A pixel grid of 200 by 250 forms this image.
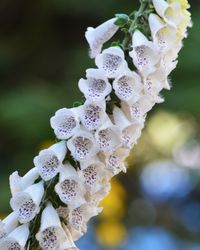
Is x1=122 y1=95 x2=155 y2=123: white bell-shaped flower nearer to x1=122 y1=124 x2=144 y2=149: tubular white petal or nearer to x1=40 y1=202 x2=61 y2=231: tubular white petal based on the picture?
x1=122 y1=124 x2=144 y2=149: tubular white petal

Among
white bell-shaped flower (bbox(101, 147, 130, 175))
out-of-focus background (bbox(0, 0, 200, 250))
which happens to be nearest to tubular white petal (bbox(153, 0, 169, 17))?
white bell-shaped flower (bbox(101, 147, 130, 175))

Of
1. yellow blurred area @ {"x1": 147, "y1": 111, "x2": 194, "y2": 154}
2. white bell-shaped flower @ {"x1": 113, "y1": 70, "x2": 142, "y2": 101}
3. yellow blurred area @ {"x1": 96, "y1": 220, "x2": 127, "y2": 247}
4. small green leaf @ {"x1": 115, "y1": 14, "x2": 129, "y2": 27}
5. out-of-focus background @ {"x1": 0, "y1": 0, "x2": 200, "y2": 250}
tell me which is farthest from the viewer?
yellow blurred area @ {"x1": 147, "y1": 111, "x2": 194, "y2": 154}

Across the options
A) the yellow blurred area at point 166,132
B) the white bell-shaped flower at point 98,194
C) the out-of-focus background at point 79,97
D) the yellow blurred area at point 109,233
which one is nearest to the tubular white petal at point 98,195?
the white bell-shaped flower at point 98,194

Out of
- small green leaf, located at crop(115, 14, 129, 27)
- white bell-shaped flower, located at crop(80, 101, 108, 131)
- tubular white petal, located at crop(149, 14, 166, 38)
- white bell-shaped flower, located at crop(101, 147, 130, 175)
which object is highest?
small green leaf, located at crop(115, 14, 129, 27)

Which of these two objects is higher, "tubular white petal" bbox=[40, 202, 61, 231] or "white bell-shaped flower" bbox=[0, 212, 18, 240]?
"white bell-shaped flower" bbox=[0, 212, 18, 240]

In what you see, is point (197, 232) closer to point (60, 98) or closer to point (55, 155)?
point (60, 98)

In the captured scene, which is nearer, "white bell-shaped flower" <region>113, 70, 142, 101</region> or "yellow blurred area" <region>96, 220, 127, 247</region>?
"white bell-shaped flower" <region>113, 70, 142, 101</region>
